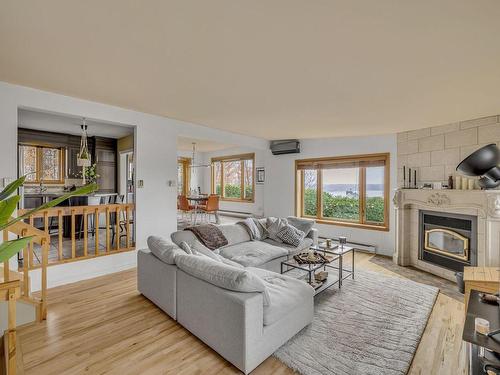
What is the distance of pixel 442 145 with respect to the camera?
167 inches

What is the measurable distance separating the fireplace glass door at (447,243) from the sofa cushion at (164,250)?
12.7 feet

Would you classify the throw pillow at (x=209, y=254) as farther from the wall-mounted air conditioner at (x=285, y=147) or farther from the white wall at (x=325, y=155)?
the wall-mounted air conditioner at (x=285, y=147)

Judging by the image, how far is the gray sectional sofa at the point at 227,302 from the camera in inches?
74.4

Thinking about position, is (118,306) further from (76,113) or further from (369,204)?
(369,204)

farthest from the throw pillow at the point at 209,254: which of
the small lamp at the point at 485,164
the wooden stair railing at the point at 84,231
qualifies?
the small lamp at the point at 485,164

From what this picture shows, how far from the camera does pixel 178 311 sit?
2.50 meters

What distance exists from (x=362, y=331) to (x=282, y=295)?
2.96ft

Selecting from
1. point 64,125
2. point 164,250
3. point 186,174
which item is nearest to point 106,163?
point 64,125

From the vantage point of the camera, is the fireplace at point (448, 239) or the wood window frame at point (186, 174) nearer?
the fireplace at point (448, 239)

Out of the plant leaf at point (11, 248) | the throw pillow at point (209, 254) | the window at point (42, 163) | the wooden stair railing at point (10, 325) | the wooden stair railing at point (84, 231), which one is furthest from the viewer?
the window at point (42, 163)

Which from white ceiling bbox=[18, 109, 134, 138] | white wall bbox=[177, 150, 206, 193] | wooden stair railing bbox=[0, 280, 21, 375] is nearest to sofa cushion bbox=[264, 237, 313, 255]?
wooden stair railing bbox=[0, 280, 21, 375]

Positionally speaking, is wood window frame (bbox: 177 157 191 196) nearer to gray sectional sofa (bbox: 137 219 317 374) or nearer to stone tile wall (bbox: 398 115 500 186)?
gray sectional sofa (bbox: 137 219 317 374)

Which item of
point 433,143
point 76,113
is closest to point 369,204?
point 433,143

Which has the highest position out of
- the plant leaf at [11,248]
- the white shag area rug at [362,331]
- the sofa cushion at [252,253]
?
the plant leaf at [11,248]
